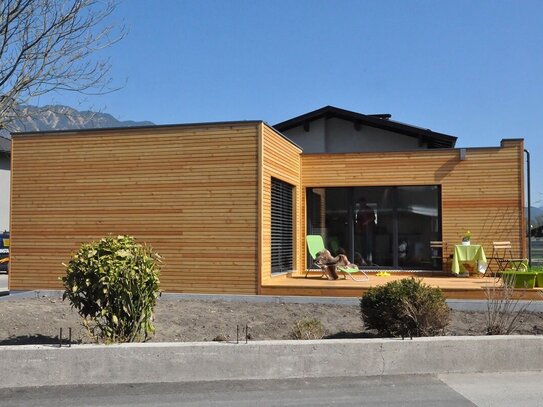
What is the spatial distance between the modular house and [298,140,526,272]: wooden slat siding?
0.02 m

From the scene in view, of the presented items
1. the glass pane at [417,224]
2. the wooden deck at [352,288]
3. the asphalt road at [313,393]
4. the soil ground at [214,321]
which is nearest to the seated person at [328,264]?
the wooden deck at [352,288]

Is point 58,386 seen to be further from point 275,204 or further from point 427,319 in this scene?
point 275,204

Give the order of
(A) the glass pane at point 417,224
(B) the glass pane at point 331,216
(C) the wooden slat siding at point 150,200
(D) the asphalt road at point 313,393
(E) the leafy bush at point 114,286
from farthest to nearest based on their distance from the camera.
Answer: (B) the glass pane at point 331,216, (A) the glass pane at point 417,224, (C) the wooden slat siding at point 150,200, (E) the leafy bush at point 114,286, (D) the asphalt road at point 313,393

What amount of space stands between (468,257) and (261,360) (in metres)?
9.15

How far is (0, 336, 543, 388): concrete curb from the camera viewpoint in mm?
6504

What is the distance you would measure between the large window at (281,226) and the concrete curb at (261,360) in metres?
6.84

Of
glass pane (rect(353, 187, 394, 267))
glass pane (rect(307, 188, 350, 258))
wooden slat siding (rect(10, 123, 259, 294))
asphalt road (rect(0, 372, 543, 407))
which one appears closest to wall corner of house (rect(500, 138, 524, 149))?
glass pane (rect(353, 187, 394, 267))

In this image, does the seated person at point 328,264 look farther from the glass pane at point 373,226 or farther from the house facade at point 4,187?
the house facade at point 4,187

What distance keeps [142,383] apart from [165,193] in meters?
6.68

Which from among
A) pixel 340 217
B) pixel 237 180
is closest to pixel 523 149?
pixel 340 217

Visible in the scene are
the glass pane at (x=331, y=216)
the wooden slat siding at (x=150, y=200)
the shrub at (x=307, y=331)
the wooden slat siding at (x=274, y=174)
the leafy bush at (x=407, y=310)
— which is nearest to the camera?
the leafy bush at (x=407, y=310)

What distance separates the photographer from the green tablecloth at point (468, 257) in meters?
14.6

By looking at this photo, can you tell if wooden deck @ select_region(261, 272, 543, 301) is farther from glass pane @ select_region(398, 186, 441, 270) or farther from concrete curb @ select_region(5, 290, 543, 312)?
glass pane @ select_region(398, 186, 441, 270)

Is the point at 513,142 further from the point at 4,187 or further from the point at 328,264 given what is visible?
the point at 4,187
